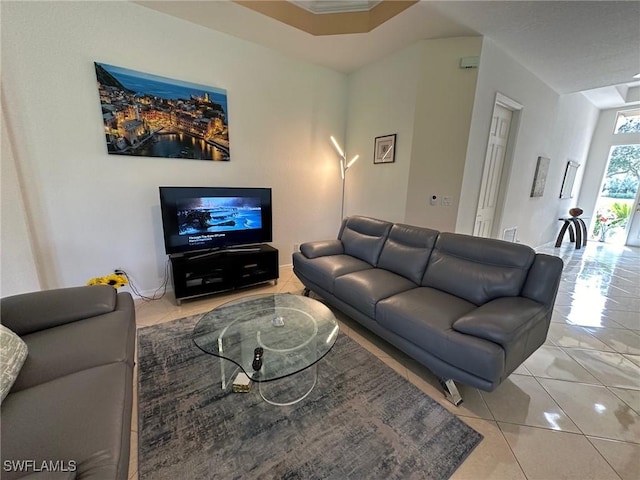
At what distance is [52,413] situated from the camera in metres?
0.93

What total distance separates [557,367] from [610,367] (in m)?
0.40

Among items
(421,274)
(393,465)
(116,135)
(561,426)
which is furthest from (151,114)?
(561,426)

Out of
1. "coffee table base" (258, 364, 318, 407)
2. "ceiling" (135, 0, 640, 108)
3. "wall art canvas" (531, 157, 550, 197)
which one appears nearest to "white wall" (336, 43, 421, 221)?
"ceiling" (135, 0, 640, 108)

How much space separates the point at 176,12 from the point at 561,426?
4.25 meters

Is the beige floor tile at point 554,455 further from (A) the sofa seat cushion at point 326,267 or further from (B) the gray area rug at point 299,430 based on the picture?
(A) the sofa seat cushion at point 326,267

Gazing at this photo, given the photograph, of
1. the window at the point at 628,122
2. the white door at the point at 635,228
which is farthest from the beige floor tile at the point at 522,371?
the window at the point at 628,122

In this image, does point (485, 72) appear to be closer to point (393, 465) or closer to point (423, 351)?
point (423, 351)

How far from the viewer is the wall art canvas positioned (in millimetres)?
4207

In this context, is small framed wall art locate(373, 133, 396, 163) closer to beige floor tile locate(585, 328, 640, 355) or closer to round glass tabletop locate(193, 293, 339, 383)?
round glass tabletop locate(193, 293, 339, 383)

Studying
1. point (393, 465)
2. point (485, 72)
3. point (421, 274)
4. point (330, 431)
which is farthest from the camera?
point (485, 72)

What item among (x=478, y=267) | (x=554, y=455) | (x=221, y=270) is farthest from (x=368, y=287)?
(x=221, y=270)

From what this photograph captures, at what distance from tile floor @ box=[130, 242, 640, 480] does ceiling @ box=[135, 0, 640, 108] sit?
2.79 metres

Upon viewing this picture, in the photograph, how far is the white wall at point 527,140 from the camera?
2.99 metres

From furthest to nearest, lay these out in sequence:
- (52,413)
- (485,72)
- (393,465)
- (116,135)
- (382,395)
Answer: (485,72)
(116,135)
(382,395)
(393,465)
(52,413)
